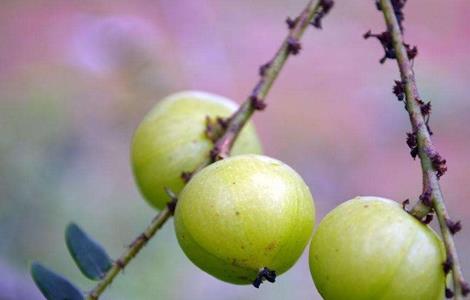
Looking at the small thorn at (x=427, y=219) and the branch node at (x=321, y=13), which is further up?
the branch node at (x=321, y=13)

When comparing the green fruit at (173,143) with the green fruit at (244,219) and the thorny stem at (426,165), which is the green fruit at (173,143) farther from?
the thorny stem at (426,165)

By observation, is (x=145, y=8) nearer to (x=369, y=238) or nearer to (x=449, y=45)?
(x=449, y=45)

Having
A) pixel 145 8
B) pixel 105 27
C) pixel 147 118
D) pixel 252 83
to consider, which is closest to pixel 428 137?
A: pixel 147 118

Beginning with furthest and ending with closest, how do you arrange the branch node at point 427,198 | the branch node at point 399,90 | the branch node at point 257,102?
the branch node at point 257,102 → the branch node at point 399,90 → the branch node at point 427,198

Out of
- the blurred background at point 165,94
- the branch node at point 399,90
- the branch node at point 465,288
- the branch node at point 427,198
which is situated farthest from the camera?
the blurred background at point 165,94

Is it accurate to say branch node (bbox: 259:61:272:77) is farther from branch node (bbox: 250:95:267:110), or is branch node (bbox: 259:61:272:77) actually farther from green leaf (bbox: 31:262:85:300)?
green leaf (bbox: 31:262:85:300)

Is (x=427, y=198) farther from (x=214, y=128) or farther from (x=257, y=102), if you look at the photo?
(x=214, y=128)

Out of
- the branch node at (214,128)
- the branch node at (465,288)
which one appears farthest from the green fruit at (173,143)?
Answer: the branch node at (465,288)
